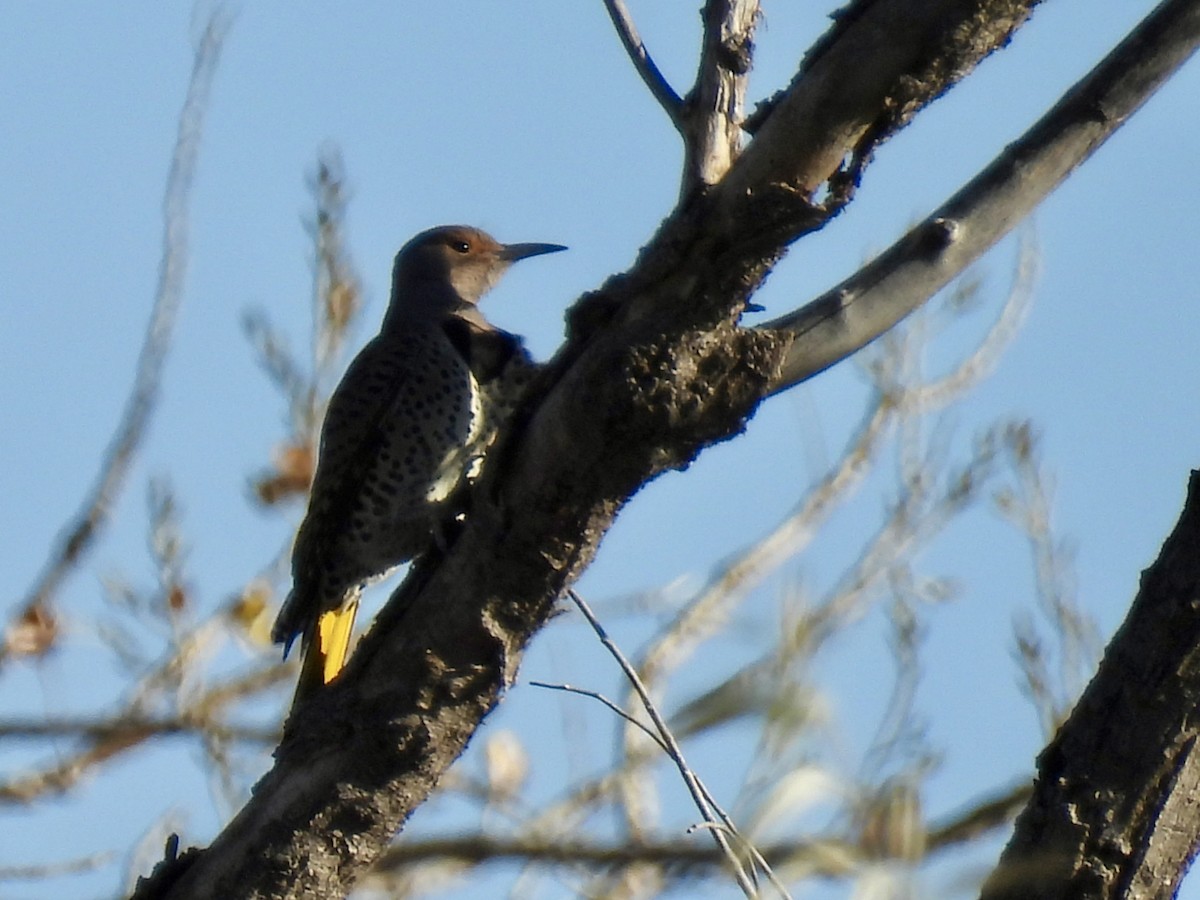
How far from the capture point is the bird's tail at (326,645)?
500 cm

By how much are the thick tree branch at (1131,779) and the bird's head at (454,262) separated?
4.38 meters

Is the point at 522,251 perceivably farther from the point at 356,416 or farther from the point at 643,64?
the point at 643,64

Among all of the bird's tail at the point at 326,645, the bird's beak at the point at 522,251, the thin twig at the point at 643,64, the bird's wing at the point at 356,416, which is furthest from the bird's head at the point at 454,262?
the thin twig at the point at 643,64

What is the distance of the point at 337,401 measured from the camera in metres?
5.65

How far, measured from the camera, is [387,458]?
5402mm

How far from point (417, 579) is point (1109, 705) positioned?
133 cm

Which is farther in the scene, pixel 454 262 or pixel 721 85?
pixel 454 262

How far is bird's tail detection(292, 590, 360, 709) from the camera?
5004 millimetres

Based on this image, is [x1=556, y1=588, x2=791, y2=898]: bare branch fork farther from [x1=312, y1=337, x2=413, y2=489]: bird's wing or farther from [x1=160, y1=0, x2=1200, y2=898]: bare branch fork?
[x1=312, y1=337, x2=413, y2=489]: bird's wing

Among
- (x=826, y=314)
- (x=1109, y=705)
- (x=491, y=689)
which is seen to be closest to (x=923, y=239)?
(x=826, y=314)

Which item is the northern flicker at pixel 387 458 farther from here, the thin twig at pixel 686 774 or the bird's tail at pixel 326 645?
the thin twig at pixel 686 774

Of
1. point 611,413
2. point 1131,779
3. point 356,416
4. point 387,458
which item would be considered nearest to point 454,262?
point 356,416

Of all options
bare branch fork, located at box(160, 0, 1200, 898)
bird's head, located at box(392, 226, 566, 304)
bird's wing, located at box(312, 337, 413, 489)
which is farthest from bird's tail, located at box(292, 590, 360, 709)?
bare branch fork, located at box(160, 0, 1200, 898)

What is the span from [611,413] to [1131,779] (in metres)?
0.99
